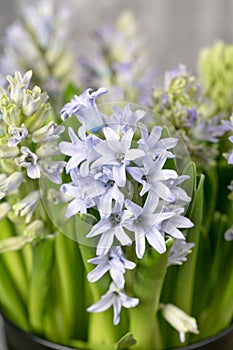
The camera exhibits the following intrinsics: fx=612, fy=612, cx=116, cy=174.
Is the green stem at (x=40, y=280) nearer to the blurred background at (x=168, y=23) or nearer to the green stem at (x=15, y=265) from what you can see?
the green stem at (x=15, y=265)

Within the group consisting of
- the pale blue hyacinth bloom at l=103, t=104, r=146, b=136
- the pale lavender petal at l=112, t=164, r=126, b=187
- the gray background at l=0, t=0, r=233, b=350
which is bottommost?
the pale lavender petal at l=112, t=164, r=126, b=187

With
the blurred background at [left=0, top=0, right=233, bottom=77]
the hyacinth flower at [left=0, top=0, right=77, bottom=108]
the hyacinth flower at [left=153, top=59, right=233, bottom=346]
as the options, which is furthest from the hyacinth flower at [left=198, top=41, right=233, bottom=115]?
the blurred background at [left=0, top=0, right=233, bottom=77]

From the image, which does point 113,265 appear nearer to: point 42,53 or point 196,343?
point 196,343

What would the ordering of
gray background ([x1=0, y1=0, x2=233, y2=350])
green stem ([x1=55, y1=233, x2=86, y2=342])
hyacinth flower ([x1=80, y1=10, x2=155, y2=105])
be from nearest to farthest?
green stem ([x1=55, y1=233, x2=86, y2=342]), hyacinth flower ([x1=80, y1=10, x2=155, y2=105]), gray background ([x1=0, y1=0, x2=233, y2=350])

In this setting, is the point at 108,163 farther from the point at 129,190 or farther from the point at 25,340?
the point at 25,340

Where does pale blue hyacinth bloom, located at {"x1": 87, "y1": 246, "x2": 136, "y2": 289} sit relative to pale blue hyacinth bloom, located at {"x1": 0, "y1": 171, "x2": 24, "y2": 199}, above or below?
below

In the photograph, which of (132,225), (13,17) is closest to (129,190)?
(132,225)

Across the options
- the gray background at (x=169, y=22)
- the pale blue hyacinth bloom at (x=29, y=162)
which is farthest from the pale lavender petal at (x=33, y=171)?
the gray background at (x=169, y=22)

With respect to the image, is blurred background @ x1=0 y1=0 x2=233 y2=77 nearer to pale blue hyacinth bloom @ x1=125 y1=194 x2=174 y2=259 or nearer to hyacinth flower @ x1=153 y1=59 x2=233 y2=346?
hyacinth flower @ x1=153 y1=59 x2=233 y2=346
